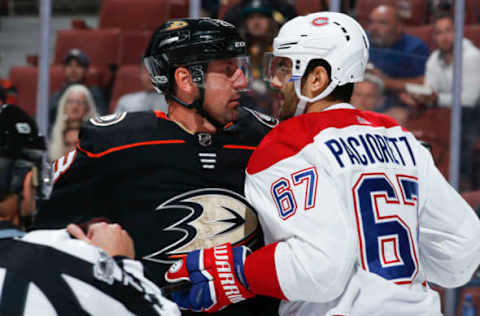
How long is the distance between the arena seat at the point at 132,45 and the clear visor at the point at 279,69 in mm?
2336

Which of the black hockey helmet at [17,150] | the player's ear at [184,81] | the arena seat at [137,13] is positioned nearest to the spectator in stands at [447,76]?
the arena seat at [137,13]

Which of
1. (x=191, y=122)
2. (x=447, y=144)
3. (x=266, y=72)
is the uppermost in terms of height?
(x=266, y=72)

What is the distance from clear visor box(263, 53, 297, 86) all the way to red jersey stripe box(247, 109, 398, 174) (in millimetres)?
140

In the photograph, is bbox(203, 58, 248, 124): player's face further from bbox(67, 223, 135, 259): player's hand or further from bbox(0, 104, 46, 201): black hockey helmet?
bbox(67, 223, 135, 259): player's hand

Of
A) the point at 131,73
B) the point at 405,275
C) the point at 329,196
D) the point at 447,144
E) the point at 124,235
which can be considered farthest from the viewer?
the point at 131,73

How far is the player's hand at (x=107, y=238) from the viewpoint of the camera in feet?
4.37

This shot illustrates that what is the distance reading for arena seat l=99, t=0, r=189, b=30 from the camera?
13.9 ft

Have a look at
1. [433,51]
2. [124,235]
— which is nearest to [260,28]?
[433,51]

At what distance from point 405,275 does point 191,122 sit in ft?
2.36

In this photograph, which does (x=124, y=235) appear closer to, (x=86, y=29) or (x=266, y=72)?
(x=266, y=72)

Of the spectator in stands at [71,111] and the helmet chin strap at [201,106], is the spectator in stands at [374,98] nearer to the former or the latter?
the spectator in stands at [71,111]

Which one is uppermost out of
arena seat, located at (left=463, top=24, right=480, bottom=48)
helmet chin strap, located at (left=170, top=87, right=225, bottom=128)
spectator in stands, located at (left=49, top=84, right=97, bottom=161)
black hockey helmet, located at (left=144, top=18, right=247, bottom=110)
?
black hockey helmet, located at (left=144, top=18, right=247, bottom=110)

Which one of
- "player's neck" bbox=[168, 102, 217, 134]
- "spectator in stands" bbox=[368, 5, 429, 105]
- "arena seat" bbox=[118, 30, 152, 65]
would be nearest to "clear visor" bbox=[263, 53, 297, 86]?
"player's neck" bbox=[168, 102, 217, 134]

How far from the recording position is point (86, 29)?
14.2ft
